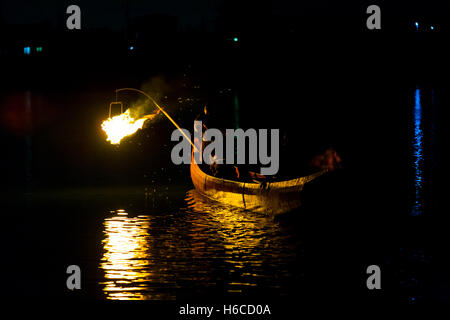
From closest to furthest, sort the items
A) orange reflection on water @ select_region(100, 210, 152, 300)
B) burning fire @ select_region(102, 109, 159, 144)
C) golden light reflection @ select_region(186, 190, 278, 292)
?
orange reflection on water @ select_region(100, 210, 152, 300) < golden light reflection @ select_region(186, 190, 278, 292) < burning fire @ select_region(102, 109, 159, 144)

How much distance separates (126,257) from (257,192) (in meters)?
6.96

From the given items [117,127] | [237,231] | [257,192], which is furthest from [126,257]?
[117,127]

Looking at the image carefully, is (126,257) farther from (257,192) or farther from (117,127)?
(117,127)

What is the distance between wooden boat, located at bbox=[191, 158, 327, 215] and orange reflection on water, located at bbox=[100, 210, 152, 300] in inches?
133

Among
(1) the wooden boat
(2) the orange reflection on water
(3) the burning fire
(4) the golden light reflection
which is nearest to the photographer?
(2) the orange reflection on water

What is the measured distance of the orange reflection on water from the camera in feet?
43.3

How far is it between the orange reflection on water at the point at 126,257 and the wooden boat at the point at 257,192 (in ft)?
11.0

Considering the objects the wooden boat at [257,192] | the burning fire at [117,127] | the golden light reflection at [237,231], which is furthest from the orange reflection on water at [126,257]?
the wooden boat at [257,192]

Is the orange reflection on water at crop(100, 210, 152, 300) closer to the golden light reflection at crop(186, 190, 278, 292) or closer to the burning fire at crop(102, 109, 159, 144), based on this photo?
the golden light reflection at crop(186, 190, 278, 292)

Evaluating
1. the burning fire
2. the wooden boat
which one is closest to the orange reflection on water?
the burning fire

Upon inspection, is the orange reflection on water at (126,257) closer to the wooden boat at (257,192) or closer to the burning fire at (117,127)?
the burning fire at (117,127)

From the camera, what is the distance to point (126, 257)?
16.4m

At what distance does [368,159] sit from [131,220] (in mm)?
27215

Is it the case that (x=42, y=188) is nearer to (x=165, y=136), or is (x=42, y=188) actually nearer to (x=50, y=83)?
(x=165, y=136)
